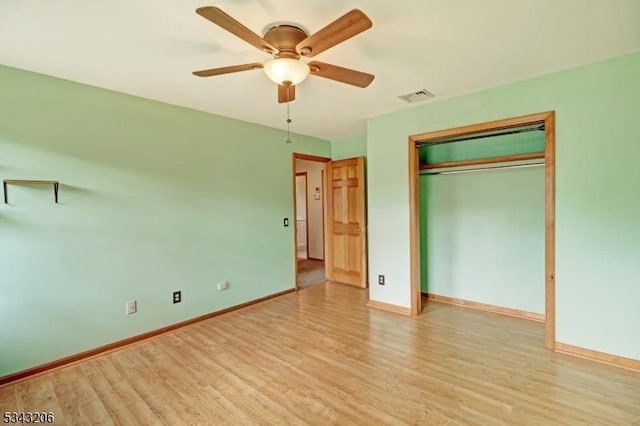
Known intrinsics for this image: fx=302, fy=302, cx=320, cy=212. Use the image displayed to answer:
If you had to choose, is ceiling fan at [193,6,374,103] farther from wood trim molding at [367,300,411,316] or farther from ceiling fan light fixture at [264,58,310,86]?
wood trim molding at [367,300,411,316]

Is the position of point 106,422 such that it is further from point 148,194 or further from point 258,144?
point 258,144

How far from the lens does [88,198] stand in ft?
8.63

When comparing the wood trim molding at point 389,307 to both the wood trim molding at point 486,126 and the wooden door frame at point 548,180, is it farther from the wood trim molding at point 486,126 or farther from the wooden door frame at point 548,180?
the wood trim molding at point 486,126

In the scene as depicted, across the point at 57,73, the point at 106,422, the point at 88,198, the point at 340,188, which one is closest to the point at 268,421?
the point at 106,422

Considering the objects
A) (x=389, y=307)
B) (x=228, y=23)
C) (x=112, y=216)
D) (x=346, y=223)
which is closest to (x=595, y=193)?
(x=389, y=307)

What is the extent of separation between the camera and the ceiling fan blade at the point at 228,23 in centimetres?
126

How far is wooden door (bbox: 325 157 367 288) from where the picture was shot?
4598 millimetres

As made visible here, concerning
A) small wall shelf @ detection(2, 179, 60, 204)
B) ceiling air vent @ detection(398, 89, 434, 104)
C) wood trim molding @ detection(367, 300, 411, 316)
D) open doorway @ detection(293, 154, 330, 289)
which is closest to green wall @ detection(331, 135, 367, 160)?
ceiling air vent @ detection(398, 89, 434, 104)

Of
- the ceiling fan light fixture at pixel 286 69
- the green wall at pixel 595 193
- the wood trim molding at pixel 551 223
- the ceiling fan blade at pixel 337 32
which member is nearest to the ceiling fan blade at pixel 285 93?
the ceiling fan light fixture at pixel 286 69

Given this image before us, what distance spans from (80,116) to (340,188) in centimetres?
332

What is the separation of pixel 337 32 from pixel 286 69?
38cm

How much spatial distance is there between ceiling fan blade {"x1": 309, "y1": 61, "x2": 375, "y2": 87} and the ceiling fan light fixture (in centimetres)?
8

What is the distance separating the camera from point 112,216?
2.76m

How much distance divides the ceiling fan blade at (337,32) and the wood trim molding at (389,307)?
114 inches
